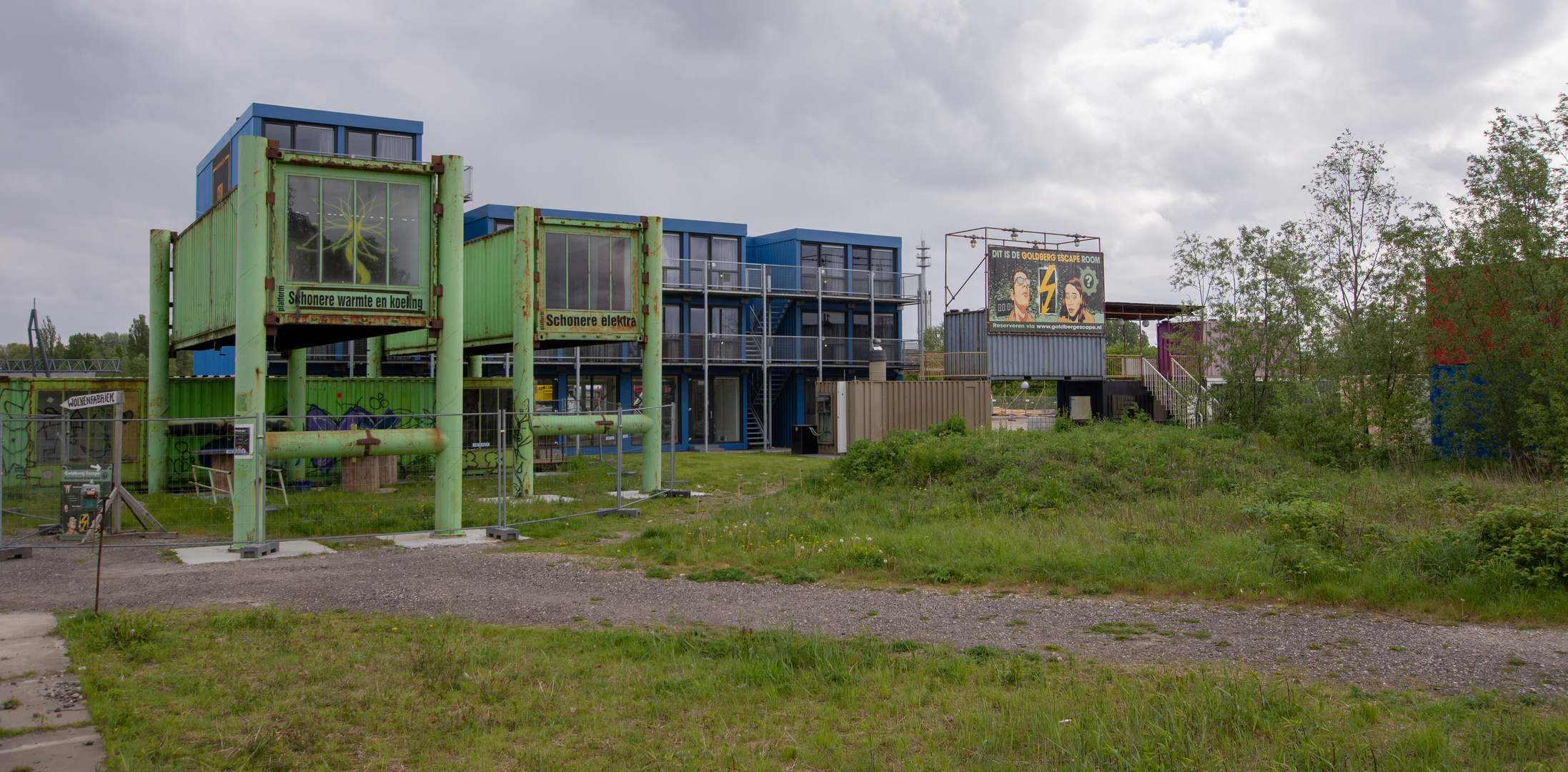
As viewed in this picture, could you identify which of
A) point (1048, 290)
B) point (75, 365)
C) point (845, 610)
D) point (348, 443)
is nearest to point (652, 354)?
point (348, 443)

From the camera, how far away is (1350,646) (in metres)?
7.20

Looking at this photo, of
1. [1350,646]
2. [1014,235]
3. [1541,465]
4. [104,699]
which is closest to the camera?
[104,699]

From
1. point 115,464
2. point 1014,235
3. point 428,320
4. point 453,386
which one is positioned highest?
point 1014,235

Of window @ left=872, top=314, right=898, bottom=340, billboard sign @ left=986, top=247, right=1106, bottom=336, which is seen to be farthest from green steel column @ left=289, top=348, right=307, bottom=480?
billboard sign @ left=986, top=247, right=1106, bottom=336

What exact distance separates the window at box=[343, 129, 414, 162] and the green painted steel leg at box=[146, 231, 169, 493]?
10930 millimetres

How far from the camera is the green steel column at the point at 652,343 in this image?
18688mm

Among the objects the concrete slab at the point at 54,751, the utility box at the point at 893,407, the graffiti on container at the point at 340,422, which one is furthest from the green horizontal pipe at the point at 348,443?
the utility box at the point at 893,407

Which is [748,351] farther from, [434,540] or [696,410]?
[434,540]

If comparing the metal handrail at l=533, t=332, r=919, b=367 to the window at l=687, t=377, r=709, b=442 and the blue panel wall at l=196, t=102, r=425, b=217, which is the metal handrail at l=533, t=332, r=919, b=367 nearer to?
the window at l=687, t=377, r=709, b=442

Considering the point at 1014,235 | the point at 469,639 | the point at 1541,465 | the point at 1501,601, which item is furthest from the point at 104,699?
the point at 1014,235

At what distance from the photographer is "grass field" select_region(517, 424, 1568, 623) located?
8.83 metres

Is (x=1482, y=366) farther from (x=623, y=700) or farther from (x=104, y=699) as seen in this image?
(x=104, y=699)

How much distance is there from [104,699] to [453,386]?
8304 millimetres

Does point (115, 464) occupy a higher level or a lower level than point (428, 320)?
lower
